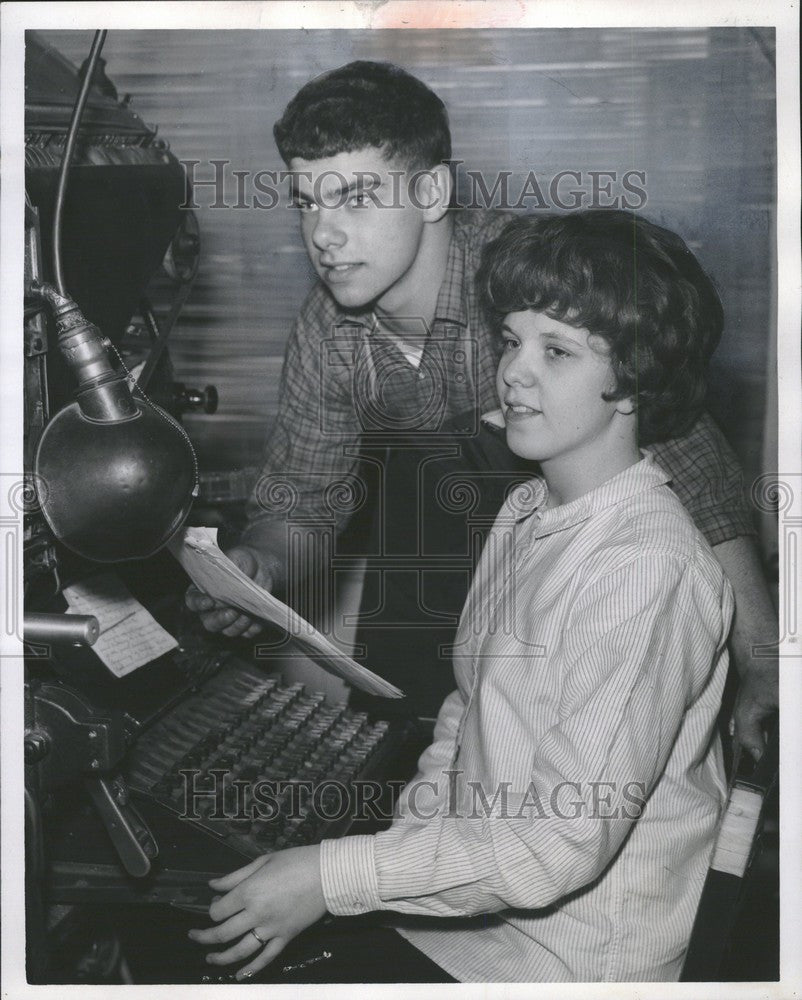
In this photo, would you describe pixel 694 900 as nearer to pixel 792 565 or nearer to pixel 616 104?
pixel 792 565

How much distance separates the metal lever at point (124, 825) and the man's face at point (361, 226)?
780mm

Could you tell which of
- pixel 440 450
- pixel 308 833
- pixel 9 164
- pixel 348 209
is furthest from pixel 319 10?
pixel 308 833

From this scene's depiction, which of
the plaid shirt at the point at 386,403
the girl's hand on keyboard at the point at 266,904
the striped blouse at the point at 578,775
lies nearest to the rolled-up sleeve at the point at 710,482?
the plaid shirt at the point at 386,403

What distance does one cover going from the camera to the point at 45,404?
111cm

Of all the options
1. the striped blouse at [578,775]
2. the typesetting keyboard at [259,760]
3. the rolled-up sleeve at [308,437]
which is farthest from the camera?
the rolled-up sleeve at [308,437]

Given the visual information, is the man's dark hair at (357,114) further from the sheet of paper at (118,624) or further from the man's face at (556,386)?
the sheet of paper at (118,624)

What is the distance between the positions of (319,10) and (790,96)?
23.0 inches

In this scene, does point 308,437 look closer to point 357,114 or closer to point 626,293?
point 357,114

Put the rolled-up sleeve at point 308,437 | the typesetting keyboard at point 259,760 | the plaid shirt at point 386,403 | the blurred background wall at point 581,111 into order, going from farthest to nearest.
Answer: the rolled-up sleeve at point 308,437 → the plaid shirt at point 386,403 → the blurred background wall at point 581,111 → the typesetting keyboard at point 259,760
